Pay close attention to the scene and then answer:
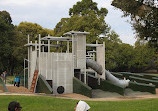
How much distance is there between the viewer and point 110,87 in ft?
90.2

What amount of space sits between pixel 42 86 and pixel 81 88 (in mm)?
3908

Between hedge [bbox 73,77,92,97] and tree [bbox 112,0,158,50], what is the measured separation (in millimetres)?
9754

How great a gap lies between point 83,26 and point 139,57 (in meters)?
21.1

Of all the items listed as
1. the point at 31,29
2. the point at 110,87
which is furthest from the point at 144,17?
the point at 31,29

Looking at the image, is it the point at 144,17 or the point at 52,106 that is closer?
the point at 144,17

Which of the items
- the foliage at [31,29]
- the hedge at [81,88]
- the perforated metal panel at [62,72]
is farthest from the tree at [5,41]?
the hedge at [81,88]

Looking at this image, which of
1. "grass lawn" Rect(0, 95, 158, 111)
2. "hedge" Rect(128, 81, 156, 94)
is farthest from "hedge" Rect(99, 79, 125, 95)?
"grass lawn" Rect(0, 95, 158, 111)

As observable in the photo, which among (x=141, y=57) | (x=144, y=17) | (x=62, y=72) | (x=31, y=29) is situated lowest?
(x=62, y=72)

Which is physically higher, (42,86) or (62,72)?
(62,72)

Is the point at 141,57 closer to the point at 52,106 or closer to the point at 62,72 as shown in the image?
the point at 62,72

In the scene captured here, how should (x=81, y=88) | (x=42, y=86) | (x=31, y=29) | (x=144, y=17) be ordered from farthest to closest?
1. (x=31, y=29)
2. (x=81, y=88)
3. (x=42, y=86)
4. (x=144, y=17)

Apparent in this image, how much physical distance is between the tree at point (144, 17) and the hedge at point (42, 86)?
10.9 m

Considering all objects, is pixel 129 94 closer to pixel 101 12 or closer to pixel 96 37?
pixel 96 37

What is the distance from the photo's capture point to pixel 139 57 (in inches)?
2486
